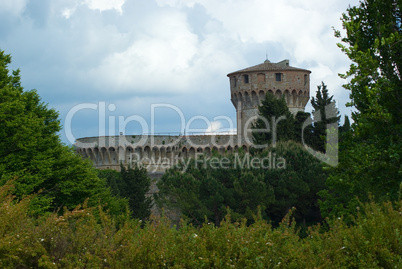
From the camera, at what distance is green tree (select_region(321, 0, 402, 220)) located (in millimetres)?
15305

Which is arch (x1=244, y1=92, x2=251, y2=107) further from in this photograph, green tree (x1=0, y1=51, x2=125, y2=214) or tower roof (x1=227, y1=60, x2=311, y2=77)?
green tree (x1=0, y1=51, x2=125, y2=214)

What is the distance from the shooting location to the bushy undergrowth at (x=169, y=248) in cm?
781

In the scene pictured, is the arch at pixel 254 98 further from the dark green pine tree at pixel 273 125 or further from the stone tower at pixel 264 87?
the dark green pine tree at pixel 273 125

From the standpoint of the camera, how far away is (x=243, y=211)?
35875mm

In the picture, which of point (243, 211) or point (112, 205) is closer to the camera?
point (112, 205)

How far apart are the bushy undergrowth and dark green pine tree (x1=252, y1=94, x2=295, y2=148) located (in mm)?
35100

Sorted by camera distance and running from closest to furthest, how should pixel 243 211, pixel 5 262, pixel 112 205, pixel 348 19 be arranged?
1. pixel 5 262
2. pixel 348 19
3. pixel 112 205
4. pixel 243 211

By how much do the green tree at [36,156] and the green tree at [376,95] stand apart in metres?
13.1

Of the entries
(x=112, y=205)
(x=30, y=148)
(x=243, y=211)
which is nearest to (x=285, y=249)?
(x=30, y=148)

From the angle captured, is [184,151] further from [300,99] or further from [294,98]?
[300,99]

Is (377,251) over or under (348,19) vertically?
under

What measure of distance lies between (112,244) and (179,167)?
30.6 metres

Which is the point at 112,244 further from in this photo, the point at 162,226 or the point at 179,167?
the point at 179,167

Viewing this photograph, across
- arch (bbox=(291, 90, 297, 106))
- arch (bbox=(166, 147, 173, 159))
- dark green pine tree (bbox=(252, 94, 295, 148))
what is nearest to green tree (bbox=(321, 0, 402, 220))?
dark green pine tree (bbox=(252, 94, 295, 148))
